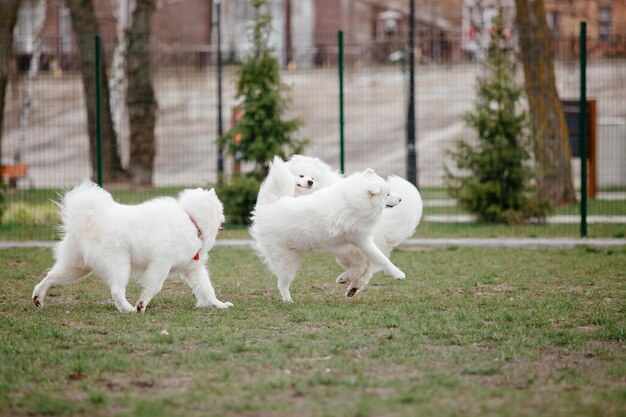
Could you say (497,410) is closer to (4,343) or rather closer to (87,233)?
(4,343)

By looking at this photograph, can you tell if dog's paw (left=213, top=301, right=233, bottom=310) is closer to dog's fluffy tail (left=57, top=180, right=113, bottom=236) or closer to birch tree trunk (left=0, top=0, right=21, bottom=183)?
dog's fluffy tail (left=57, top=180, right=113, bottom=236)

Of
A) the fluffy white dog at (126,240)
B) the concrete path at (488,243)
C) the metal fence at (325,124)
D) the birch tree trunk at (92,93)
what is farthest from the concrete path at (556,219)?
the fluffy white dog at (126,240)

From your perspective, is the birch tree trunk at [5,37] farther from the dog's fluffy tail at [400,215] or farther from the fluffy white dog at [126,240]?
the dog's fluffy tail at [400,215]

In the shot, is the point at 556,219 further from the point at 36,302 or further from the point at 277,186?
the point at 36,302

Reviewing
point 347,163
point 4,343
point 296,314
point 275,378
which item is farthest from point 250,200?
point 347,163

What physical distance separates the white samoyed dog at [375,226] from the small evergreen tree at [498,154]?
6608 millimetres

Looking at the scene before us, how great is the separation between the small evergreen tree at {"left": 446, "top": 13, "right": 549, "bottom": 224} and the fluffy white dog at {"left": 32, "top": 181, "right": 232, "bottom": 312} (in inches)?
336

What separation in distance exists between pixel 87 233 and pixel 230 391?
293cm

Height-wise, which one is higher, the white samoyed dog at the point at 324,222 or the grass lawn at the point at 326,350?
the white samoyed dog at the point at 324,222

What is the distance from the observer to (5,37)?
1695 cm

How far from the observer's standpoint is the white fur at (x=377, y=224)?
9016mm

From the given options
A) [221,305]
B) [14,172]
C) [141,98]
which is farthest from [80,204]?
[14,172]

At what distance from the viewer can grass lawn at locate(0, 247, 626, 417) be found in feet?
17.0

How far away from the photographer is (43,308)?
8.40 meters
